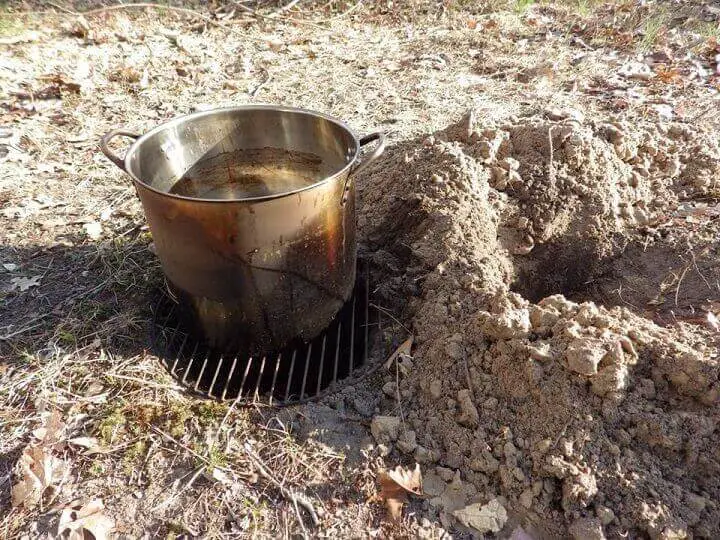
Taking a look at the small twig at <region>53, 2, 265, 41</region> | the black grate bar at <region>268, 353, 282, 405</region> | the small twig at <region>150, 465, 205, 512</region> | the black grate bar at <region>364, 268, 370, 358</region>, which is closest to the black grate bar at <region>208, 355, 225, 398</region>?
the black grate bar at <region>268, 353, 282, 405</region>

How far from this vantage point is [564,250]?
288 cm

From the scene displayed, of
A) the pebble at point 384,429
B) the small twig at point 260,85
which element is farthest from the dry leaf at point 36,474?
the small twig at point 260,85

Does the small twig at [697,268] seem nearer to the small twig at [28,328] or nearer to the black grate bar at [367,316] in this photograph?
the black grate bar at [367,316]

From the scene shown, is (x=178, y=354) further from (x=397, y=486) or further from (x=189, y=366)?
(x=397, y=486)

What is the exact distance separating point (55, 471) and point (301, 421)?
0.90 metres

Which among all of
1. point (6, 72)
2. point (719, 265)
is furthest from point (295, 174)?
point (6, 72)

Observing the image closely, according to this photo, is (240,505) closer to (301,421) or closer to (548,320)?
(301,421)

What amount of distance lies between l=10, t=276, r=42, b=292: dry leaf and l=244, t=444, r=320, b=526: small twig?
1.63 meters

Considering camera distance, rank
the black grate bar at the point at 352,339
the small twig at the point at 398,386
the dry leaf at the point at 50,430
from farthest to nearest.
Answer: the black grate bar at the point at 352,339 < the small twig at the point at 398,386 < the dry leaf at the point at 50,430

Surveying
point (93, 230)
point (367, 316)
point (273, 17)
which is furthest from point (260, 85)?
point (367, 316)

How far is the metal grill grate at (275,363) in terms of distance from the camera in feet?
7.27

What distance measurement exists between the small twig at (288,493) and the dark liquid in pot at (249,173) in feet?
4.64

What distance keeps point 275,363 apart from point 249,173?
1094 millimetres

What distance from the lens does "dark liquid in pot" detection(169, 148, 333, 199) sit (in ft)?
8.44
